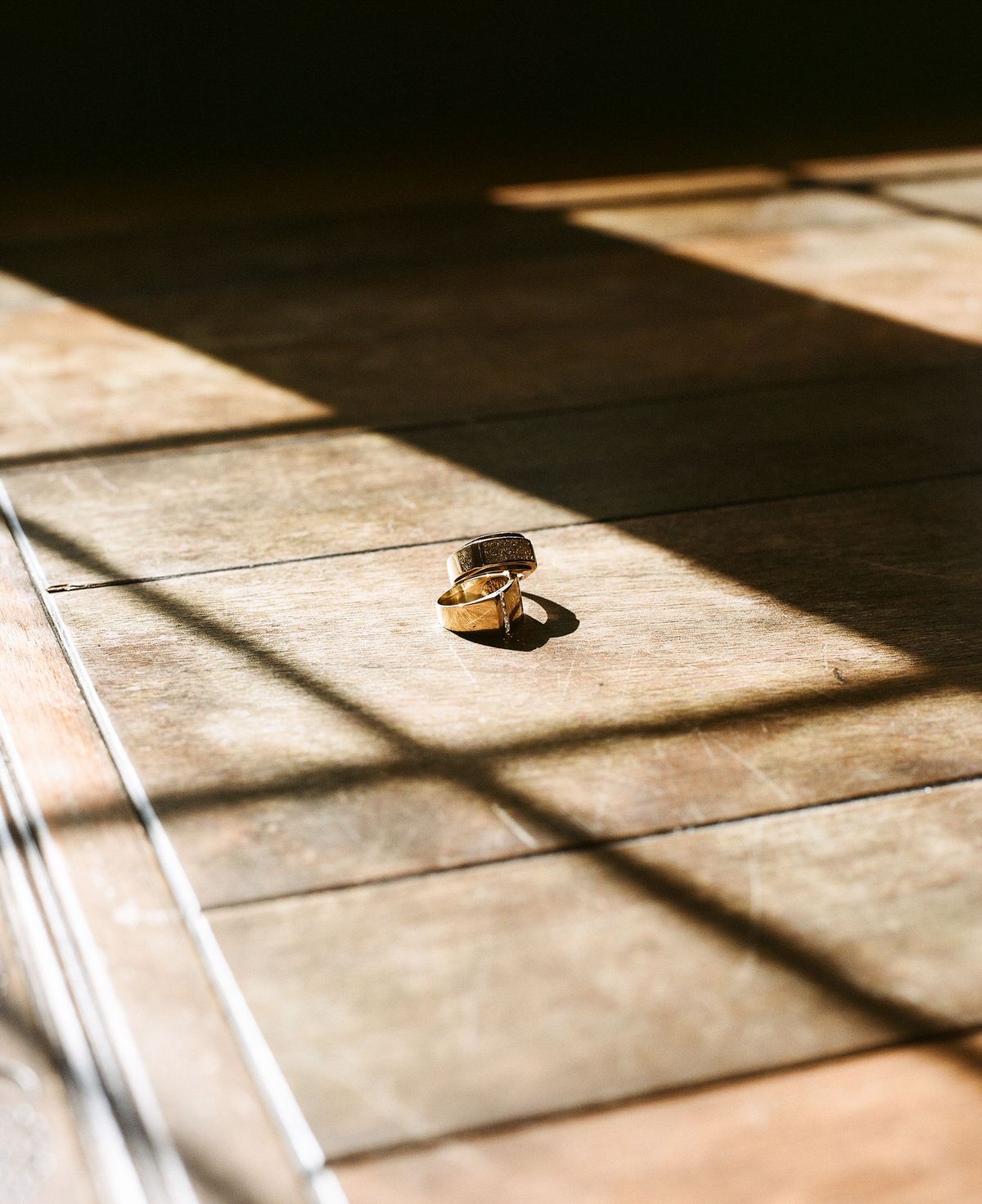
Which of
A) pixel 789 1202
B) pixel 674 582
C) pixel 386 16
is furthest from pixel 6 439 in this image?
pixel 386 16

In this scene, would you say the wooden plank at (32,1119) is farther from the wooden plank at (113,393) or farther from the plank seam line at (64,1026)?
the wooden plank at (113,393)

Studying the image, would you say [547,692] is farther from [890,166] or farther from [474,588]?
[890,166]

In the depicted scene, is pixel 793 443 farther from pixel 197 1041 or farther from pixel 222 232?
pixel 222 232

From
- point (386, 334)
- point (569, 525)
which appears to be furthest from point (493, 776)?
point (386, 334)

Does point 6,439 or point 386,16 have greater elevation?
point 386,16

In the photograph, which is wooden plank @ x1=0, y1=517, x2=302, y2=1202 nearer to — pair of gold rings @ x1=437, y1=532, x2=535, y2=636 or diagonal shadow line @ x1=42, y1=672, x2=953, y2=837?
diagonal shadow line @ x1=42, y1=672, x2=953, y2=837

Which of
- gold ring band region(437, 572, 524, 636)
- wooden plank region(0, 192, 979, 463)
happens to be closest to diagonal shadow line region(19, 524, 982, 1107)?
gold ring band region(437, 572, 524, 636)

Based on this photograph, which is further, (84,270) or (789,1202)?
(84,270)
